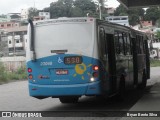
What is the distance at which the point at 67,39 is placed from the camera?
1251 centimetres

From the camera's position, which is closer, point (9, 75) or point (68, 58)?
point (68, 58)

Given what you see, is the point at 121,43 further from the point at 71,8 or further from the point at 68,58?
the point at 71,8

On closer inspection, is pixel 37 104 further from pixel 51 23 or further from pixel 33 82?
pixel 51 23

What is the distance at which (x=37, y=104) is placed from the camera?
604 inches

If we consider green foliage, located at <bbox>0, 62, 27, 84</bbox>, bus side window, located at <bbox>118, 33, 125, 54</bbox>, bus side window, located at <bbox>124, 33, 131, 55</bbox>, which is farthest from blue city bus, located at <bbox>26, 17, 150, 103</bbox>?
green foliage, located at <bbox>0, 62, 27, 84</bbox>

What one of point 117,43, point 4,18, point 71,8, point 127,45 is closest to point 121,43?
point 117,43

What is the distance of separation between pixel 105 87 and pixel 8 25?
123m

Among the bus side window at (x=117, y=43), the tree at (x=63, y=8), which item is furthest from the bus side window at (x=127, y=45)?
the tree at (x=63, y=8)

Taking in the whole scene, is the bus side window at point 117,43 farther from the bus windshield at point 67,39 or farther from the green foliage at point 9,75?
the green foliage at point 9,75

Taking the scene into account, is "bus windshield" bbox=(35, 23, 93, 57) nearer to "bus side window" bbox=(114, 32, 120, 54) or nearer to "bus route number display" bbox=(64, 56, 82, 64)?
"bus route number display" bbox=(64, 56, 82, 64)

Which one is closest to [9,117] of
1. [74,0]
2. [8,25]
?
[74,0]

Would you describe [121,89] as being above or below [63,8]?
below

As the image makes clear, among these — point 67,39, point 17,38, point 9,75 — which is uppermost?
point 67,39

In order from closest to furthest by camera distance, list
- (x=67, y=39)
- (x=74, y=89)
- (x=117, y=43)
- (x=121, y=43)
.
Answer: (x=74, y=89) → (x=67, y=39) → (x=117, y=43) → (x=121, y=43)
